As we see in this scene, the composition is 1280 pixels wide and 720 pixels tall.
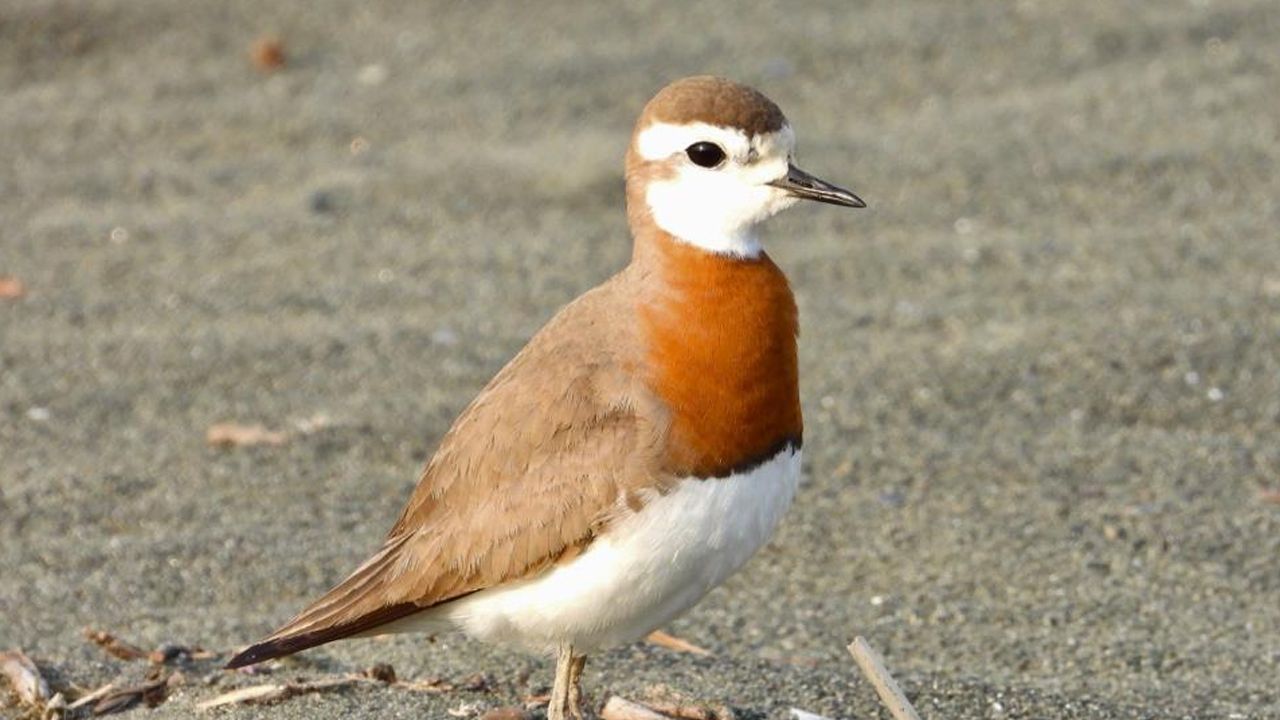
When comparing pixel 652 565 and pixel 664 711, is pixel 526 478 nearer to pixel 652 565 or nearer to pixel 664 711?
pixel 652 565

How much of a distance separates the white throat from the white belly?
484 mm

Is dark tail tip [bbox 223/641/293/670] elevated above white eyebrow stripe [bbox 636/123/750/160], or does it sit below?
below

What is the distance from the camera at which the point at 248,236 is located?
27.4ft

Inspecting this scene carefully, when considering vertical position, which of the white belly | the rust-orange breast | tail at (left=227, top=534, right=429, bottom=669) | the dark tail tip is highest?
the rust-orange breast

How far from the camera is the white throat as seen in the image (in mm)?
4438

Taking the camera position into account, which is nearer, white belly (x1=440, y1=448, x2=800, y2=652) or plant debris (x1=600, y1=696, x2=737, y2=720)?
white belly (x1=440, y1=448, x2=800, y2=652)

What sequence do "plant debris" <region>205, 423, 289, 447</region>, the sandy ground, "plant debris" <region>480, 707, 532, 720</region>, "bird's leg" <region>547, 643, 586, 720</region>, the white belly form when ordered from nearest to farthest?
the white belly → "bird's leg" <region>547, 643, 586, 720</region> → "plant debris" <region>480, 707, 532, 720</region> → the sandy ground → "plant debris" <region>205, 423, 289, 447</region>

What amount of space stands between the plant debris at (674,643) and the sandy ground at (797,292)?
0.10 metres

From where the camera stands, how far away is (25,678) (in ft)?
16.4

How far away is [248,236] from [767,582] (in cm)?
323

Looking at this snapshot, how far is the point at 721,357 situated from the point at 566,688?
82 cm

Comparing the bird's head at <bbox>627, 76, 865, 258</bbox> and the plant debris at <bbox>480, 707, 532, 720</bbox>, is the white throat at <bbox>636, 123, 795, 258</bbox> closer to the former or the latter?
the bird's head at <bbox>627, 76, 865, 258</bbox>

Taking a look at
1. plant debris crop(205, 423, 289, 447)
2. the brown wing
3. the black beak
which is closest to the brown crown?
the black beak

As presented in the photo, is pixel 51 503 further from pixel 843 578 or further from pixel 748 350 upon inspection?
pixel 748 350
